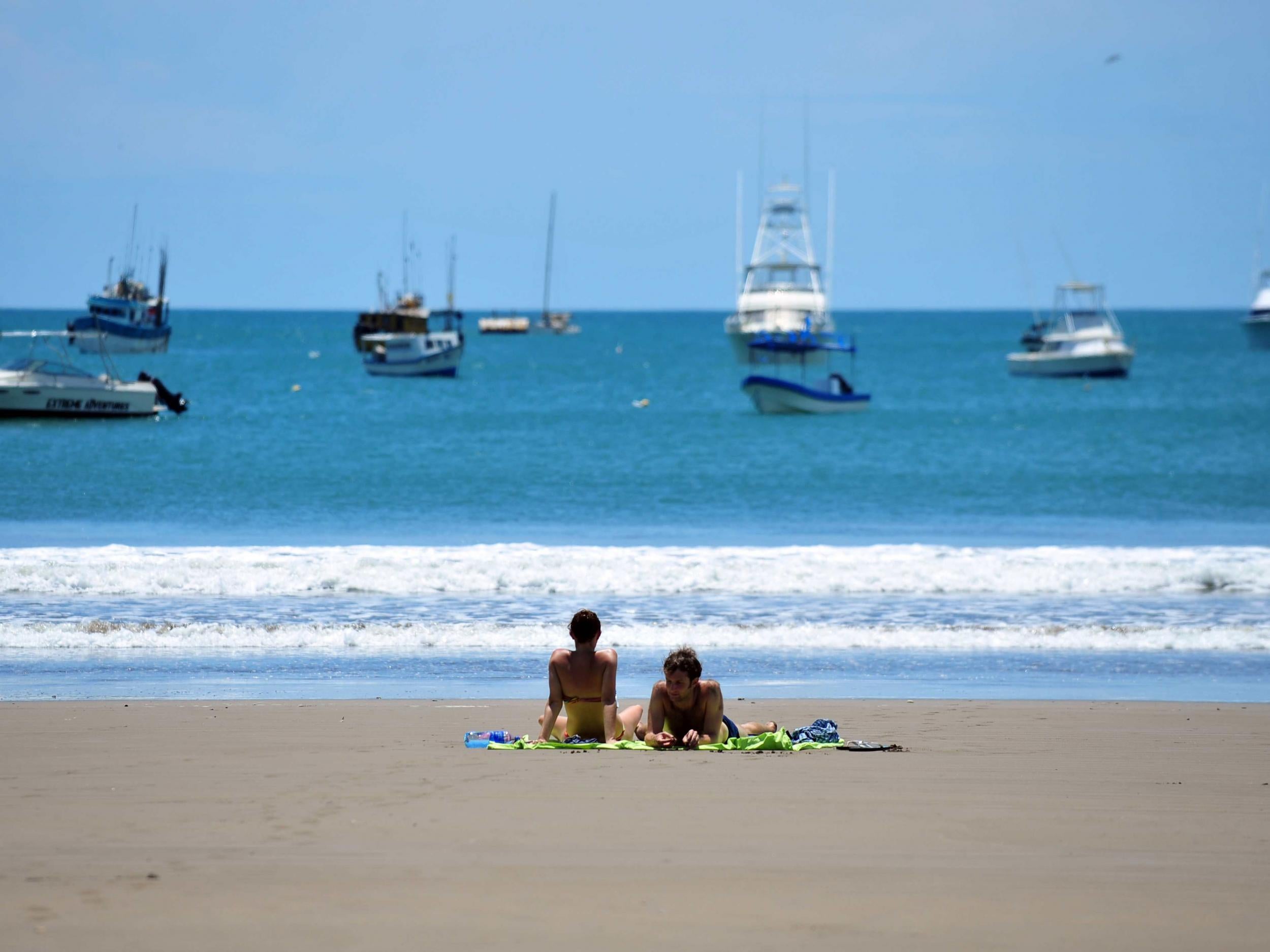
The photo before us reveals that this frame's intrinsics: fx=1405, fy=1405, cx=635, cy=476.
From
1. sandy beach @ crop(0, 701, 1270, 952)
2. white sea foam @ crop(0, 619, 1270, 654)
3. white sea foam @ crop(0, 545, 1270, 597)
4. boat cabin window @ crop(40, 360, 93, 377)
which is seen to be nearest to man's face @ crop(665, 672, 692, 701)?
sandy beach @ crop(0, 701, 1270, 952)

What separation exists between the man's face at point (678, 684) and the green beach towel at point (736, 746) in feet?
1.12

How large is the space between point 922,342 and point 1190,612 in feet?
472

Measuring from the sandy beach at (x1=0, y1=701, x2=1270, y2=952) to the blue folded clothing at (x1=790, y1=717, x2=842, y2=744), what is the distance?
23cm

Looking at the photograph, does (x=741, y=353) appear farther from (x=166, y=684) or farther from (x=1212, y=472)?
(x=166, y=684)

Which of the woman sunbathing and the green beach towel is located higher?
the woman sunbathing

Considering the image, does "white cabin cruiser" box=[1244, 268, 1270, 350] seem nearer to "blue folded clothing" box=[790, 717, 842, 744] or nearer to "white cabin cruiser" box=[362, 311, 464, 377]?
"white cabin cruiser" box=[362, 311, 464, 377]

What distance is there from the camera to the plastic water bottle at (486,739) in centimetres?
840

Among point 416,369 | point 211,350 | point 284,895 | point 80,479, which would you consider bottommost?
point 284,895

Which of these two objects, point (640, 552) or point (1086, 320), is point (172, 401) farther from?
point (1086, 320)

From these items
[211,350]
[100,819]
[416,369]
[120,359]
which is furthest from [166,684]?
[211,350]

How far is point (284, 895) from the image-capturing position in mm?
5535

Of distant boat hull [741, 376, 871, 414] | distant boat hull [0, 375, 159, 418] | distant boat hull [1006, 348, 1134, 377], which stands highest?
distant boat hull [1006, 348, 1134, 377]

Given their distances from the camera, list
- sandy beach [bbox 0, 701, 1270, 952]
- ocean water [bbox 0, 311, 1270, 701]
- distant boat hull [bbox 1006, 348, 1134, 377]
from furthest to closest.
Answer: distant boat hull [bbox 1006, 348, 1134, 377], ocean water [bbox 0, 311, 1270, 701], sandy beach [bbox 0, 701, 1270, 952]

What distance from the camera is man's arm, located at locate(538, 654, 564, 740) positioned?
8.63 metres
